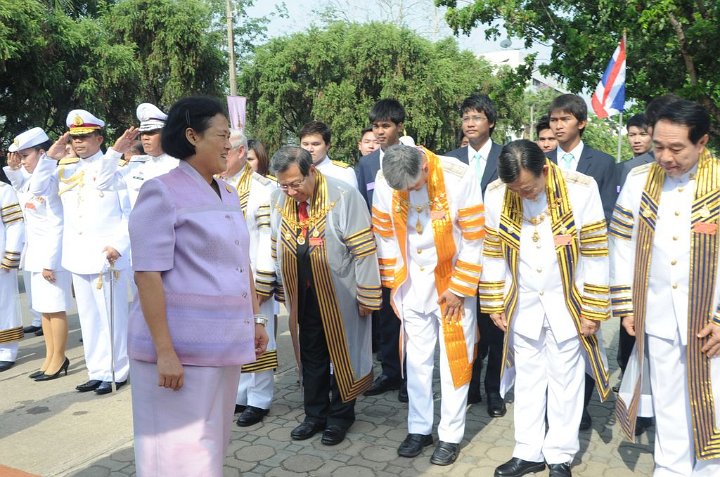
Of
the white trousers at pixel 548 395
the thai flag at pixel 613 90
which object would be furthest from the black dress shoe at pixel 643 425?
the thai flag at pixel 613 90

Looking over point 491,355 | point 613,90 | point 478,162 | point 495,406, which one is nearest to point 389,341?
point 491,355

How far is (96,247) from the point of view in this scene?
5871 mm

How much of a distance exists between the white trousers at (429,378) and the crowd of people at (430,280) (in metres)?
0.01

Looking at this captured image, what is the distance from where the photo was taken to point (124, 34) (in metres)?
27.9

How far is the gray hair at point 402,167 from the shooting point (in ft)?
13.3

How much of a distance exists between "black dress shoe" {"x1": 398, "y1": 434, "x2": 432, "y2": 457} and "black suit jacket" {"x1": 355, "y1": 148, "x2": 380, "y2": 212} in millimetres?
2232

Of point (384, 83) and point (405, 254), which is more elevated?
point (384, 83)

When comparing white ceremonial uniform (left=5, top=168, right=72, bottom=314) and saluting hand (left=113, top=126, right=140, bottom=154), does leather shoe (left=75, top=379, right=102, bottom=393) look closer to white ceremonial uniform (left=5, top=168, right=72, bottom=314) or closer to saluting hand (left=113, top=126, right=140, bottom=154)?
white ceremonial uniform (left=5, top=168, right=72, bottom=314)

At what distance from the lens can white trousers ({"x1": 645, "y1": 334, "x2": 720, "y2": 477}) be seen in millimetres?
3650

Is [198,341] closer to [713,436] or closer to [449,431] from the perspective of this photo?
[449,431]

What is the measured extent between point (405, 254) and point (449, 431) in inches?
44.1

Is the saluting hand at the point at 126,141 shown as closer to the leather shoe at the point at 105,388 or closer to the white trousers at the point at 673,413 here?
the leather shoe at the point at 105,388

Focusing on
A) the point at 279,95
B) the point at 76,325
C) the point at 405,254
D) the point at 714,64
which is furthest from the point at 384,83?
the point at 405,254

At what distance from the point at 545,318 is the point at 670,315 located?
2.13ft
